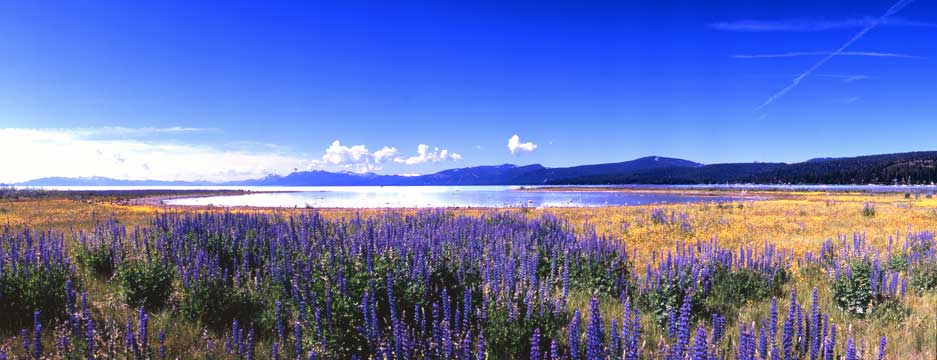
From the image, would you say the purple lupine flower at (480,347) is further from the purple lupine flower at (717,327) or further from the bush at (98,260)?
the bush at (98,260)

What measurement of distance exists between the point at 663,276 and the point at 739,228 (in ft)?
48.8

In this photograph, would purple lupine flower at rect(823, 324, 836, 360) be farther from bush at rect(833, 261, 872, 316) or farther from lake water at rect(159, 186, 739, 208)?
lake water at rect(159, 186, 739, 208)

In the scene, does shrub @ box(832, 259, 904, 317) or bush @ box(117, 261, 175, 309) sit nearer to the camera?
bush @ box(117, 261, 175, 309)

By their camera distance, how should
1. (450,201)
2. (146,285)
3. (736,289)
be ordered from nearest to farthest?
(146,285)
(736,289)
(450,201)

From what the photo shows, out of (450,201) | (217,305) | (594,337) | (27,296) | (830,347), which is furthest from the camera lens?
(450,201)

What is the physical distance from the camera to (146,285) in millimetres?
6938

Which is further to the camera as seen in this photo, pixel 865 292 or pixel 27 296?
pixel 865 292

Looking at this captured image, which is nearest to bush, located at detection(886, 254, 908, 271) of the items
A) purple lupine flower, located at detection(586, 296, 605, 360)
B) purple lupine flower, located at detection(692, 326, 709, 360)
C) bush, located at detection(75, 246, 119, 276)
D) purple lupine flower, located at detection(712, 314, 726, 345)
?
purple lupine flower, located at detection(712, 314, 726, 345)

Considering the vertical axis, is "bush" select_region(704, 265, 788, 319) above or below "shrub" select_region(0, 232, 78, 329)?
below

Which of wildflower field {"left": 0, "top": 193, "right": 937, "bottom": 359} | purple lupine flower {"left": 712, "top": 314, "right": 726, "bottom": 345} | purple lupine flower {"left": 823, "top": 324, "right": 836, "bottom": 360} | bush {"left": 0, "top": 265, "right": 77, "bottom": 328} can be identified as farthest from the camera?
bush {"left": 0, "top": 265, "right": 77, "bottom": 328}

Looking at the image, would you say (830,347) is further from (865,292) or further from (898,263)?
(898,263)

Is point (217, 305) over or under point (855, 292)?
over

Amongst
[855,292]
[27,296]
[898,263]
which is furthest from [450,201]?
[27,296]

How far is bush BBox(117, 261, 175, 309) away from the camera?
689 cm
